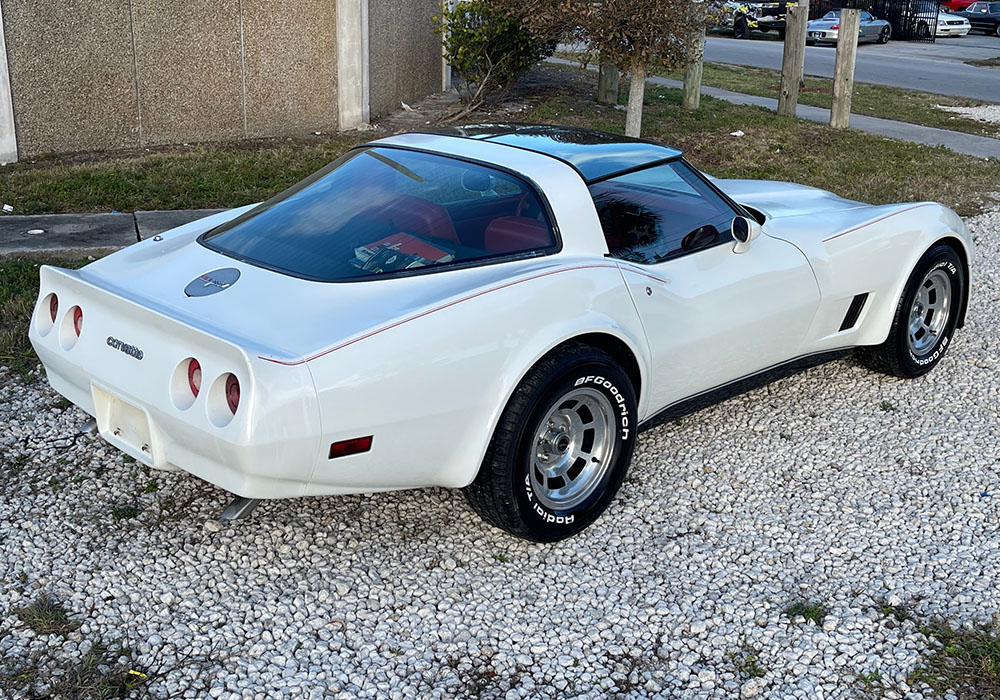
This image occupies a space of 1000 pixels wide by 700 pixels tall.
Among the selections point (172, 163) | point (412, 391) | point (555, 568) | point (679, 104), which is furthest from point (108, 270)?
point (679, 104)

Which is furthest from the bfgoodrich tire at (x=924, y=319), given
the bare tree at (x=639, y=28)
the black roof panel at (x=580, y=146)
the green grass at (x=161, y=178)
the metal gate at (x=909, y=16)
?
the metal gate at (x=909, y=16)

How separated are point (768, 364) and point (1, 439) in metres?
3.45

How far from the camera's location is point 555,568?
376 cm

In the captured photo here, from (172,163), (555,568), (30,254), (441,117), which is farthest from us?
(441,117)

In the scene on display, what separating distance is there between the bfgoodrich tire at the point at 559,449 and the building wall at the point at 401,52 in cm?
838

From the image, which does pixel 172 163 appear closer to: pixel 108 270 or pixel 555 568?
pixel 108 270

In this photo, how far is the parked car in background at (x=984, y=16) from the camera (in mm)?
36219

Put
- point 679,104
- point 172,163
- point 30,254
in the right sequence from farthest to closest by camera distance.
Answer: point 679,104
point 172,163
point 30,254

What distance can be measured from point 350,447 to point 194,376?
0.57 metres

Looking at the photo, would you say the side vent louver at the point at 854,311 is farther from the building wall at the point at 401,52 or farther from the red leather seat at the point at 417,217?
the building wall at the point at 401,52

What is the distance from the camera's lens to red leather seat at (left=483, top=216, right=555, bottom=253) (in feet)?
12.5

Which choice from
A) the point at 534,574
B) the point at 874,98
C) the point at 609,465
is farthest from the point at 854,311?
the point at 874,98

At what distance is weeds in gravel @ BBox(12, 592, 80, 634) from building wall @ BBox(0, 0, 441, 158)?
23.4 feet

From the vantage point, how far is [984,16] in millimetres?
36656
